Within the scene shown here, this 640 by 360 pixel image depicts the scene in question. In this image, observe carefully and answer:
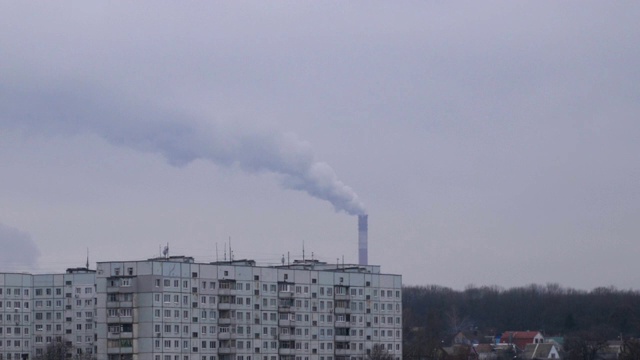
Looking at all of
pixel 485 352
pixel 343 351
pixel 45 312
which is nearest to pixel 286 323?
pixel 343 351

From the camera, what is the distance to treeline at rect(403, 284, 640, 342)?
158m

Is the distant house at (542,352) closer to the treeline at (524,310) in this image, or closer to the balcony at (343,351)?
the treeline at (524,310)

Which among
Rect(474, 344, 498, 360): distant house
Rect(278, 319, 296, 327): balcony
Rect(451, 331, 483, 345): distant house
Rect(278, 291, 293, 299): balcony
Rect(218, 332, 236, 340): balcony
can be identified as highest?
Rect(278, 291, 293, 299): balcony

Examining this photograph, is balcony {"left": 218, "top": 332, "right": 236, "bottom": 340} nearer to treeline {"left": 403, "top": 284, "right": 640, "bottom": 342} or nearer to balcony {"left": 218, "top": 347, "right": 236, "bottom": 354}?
balcony {"left": 218, "top": 347, "right": 236, "bottom": 354}

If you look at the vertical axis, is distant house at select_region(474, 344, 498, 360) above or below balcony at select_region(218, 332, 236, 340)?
below

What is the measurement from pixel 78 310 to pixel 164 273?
20.5m

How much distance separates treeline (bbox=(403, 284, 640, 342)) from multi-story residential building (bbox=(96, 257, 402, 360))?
60.4 meters

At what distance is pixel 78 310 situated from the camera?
9112cm

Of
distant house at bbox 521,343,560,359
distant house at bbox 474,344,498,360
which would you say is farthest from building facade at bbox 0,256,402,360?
distant house at bbox 521,343,560,359

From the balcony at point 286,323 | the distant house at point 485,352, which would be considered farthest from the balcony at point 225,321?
the distant house at point 485,352

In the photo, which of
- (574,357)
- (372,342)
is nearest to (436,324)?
(574,357)

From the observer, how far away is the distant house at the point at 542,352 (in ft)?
426

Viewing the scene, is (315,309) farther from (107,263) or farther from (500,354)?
(500,354)

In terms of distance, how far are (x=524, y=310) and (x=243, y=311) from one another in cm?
10129
